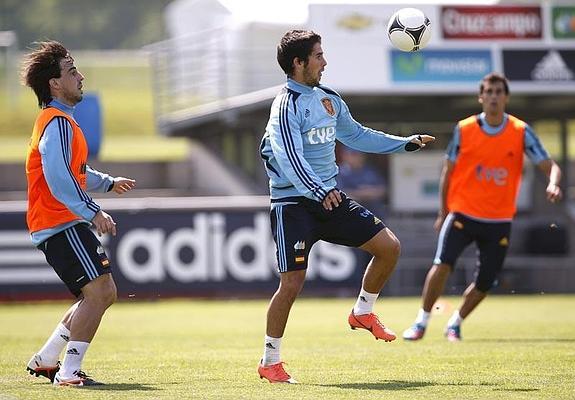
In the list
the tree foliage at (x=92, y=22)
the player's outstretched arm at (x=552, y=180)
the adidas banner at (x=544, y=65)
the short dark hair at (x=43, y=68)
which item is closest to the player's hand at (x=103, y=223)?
the short dark hair at (x=43, y=68)

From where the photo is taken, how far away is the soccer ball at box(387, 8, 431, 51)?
1068 centimetres

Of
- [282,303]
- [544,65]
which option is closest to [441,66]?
[544,65]

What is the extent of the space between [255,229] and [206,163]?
24.3 ft

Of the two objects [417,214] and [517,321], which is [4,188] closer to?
[417,214]

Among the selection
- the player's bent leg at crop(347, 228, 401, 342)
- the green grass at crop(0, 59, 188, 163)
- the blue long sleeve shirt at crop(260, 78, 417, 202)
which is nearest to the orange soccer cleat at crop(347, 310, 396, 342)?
the player's bent leg at crop(347, 228, 401, 342)

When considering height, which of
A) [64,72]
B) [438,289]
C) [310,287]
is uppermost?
[64,72]

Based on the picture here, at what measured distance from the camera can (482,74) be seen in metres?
23.5

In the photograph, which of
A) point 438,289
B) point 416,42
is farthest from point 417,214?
point 416,42

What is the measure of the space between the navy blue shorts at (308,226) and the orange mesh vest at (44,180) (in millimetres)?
1431

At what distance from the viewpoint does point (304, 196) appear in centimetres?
952

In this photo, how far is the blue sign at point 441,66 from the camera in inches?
904

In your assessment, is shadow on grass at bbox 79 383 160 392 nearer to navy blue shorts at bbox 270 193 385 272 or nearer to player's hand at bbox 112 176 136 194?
navy blue shorts at bbox 270 193 385 272

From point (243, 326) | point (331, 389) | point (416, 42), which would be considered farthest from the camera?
point (243, 326)

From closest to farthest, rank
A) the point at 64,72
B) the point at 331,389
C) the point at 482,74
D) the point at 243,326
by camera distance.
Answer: the point at 331,389 → the point at 64,72 → the point at 243,326 → the point at 482,74
